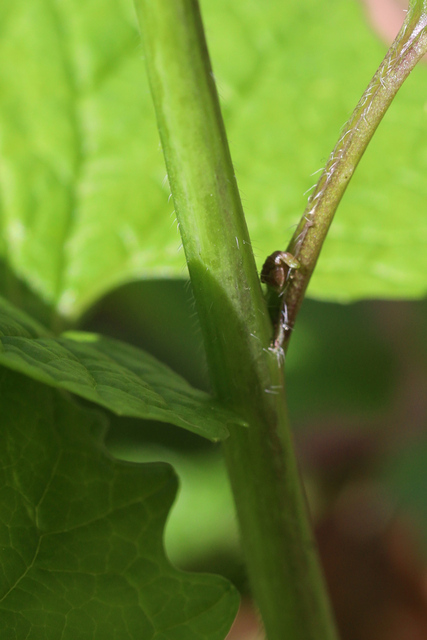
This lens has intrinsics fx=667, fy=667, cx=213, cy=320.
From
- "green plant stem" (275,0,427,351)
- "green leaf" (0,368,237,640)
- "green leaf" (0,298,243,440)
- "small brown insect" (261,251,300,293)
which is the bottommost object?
"green leaf" (0,368,237,640)

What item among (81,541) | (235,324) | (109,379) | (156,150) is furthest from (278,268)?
(156,150)

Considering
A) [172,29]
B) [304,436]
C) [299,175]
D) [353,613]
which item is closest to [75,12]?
[299,175]

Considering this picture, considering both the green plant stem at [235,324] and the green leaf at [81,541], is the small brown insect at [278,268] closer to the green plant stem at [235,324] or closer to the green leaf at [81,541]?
the green plant stem at [235,324]

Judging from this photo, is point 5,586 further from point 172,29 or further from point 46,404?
point 172,29

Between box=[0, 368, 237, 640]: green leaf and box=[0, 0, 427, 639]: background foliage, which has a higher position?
box=[0, 0, 427, 639]: background foliage

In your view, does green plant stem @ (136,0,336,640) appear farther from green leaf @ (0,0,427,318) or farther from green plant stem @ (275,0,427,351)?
green leaf @ (0,0,427,318)

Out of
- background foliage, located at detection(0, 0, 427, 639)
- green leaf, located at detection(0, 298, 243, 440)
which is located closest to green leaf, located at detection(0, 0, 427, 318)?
background foliage, located at detection(0, 0, 427, 639)
